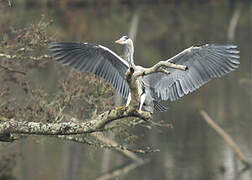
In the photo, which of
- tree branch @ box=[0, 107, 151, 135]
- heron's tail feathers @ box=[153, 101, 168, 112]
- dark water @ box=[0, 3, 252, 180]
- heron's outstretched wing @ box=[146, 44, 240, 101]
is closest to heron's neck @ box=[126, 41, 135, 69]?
heron's outstretched wing @ box=[146, 44, 240, 101]

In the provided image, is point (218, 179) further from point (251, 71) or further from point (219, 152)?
point (251, 71)

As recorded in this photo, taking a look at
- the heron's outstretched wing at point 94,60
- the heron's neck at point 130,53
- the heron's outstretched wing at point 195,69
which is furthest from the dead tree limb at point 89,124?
the heron's outstretched wing at point 195,69

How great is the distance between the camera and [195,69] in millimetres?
7125

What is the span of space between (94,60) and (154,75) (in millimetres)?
957

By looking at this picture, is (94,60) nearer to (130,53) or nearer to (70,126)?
(130,53)

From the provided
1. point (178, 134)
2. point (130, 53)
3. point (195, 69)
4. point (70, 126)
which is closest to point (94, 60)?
point (130, 53)

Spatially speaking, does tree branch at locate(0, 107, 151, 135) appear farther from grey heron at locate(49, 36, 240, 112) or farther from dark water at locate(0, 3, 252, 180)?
dark water at locate(0, 3, 252, 180)

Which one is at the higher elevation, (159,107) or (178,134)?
(159,107)

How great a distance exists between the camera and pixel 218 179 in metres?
12.2

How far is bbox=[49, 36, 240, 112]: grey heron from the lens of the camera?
647 centimetres

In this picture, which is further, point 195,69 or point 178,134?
point 178,134

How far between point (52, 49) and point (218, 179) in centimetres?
688

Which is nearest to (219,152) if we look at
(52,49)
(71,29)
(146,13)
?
(52,49)

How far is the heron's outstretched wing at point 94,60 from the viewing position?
630 cm
